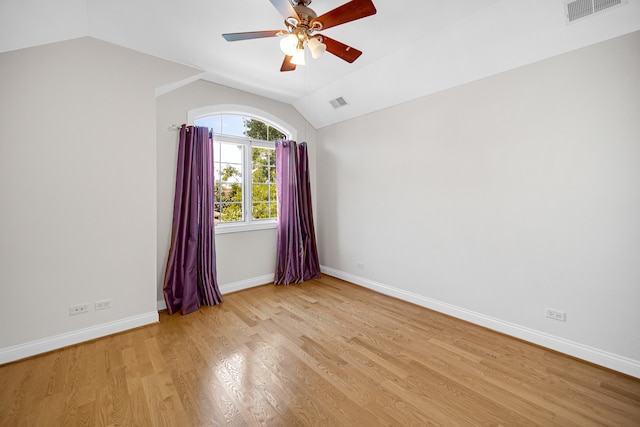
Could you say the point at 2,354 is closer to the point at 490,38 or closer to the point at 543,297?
the point at 543,297

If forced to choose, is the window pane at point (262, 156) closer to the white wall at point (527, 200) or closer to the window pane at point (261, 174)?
the window pane at point (261, 174)

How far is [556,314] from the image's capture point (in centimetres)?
231

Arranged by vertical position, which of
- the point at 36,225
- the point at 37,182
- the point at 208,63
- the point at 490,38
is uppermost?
the point at 208,63

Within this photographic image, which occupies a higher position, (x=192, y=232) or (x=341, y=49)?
(x=341, y=49)

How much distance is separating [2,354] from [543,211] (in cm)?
482

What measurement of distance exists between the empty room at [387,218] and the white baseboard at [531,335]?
0.02 m

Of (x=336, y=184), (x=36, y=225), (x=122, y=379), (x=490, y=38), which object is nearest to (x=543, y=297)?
(x=490, y=38)

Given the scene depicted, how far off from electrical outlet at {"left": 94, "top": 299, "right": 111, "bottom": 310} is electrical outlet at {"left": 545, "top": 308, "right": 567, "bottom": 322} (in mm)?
4205

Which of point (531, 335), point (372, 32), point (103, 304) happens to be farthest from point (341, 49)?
point (103, 304)

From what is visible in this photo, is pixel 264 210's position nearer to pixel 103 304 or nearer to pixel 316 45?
pixel 103 304

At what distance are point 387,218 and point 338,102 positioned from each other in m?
1.88

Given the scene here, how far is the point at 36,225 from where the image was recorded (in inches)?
90.2

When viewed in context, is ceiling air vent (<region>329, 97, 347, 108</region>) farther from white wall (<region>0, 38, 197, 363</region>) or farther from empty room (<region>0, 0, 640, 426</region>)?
white wall (<region>0, 38, 197, 363</region>)

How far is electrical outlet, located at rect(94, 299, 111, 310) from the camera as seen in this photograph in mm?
2561
